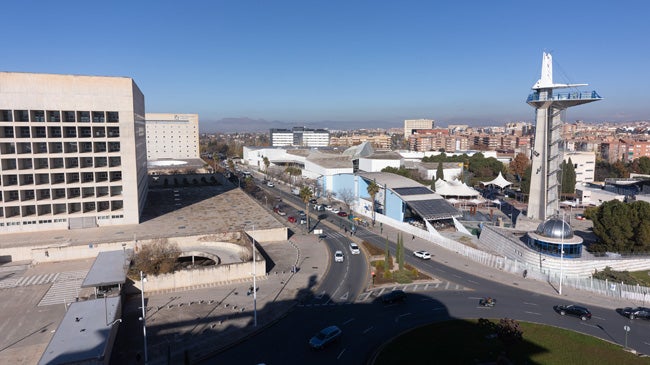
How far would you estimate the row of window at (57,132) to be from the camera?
49.9m

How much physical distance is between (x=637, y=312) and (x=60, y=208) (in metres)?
65.0

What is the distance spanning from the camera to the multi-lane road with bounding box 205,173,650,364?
28172 mm

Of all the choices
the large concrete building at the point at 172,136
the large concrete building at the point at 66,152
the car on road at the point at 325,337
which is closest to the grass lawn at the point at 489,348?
the car on road at the point at 325,337

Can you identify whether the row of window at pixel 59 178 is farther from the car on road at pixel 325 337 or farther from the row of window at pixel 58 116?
the car on road at pixel 325 337

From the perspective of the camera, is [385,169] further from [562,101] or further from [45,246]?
[45,246]

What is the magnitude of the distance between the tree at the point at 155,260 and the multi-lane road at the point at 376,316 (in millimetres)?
13843

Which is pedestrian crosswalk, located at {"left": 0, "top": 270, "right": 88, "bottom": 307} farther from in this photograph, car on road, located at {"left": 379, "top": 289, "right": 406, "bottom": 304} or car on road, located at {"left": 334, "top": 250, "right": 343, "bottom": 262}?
car on road, located at {"left": 379, "top": 289, "right": 406, "bottom": 304}

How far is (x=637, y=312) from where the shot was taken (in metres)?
34.4

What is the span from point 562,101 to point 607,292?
86.0 ft

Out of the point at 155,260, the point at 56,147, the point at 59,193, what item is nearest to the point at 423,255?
the point at 155,260

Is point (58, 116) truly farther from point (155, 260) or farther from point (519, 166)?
point (519, 166)

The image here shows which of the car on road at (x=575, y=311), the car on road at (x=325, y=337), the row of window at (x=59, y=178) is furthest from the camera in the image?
the row of window at (x=59, y=178)

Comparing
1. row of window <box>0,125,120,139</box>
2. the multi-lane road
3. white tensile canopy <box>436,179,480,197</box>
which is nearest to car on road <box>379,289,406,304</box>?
the multi-lane road

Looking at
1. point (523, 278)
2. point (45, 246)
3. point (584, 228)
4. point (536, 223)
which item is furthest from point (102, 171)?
point (584, 228)
